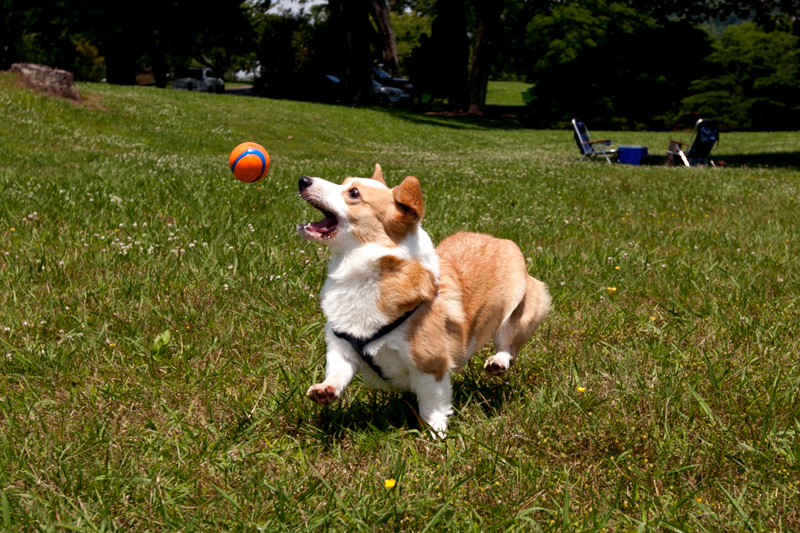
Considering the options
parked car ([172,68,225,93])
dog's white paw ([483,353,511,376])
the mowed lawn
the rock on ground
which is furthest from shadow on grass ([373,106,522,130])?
dog's white paw ([483,353,511,376])

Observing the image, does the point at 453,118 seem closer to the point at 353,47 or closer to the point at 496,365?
the point at 353,47

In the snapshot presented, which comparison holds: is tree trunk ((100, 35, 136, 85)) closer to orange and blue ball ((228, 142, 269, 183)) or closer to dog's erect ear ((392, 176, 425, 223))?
orange and blue ball ((228, 142, 269, 183))

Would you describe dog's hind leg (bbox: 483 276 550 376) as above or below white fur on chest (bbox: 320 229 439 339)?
below

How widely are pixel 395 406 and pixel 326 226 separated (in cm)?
108

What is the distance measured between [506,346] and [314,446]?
50.7 inches

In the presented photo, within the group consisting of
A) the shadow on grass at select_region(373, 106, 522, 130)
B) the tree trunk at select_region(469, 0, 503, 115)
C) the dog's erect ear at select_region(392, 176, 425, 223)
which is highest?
the tree trunk at select_region(469, 0, 503, 115)

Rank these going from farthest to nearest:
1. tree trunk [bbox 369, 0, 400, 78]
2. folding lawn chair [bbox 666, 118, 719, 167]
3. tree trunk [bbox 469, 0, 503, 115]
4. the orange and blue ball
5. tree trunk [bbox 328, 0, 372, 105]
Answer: tree trunk [bbox 369, 0, 400, 78] → tree trunk [bbox 469, 0, 503, 115] → tree trunk [bbox 328, 0, 372, 105] → folding lawn chair [bbox 666, 118, 719, 167] → the orange and blue ball

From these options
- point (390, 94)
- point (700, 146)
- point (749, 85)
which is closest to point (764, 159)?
point (700, 146)

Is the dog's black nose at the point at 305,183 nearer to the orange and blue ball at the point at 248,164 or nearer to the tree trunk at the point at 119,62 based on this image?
the orange and blue ball at the point at 248,164

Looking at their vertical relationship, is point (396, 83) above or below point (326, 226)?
below

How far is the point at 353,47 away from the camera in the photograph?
3603 cm

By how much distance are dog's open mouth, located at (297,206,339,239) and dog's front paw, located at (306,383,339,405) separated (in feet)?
2.22

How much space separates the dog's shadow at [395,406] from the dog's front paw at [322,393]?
332 millimetres

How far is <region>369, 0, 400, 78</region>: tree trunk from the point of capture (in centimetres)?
4953
